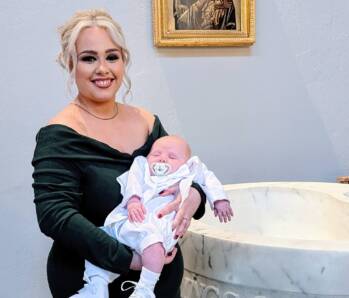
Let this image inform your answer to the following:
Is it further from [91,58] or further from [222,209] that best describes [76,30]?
[222,209]

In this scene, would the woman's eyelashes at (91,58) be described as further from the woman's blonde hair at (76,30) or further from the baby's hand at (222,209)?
the baby's hand at (222,209)

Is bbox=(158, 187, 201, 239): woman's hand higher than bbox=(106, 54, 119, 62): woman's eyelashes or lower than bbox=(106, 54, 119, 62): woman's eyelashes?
lower

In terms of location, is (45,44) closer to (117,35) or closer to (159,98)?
(159,98)

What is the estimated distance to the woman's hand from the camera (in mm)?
994

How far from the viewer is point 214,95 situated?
Answer: 1898 mm

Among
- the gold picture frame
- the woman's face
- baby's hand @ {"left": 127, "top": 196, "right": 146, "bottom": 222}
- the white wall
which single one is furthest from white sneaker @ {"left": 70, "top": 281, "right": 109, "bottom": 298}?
the gold picture frame

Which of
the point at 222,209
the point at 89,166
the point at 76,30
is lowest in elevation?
the point at 222,209

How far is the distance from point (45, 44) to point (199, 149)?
2.22 ft

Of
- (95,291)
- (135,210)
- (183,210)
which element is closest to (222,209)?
(183,210)

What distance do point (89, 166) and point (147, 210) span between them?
5.8 inches

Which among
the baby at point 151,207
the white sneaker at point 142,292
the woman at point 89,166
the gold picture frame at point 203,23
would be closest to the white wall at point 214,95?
the gold picture frame at point 203,23

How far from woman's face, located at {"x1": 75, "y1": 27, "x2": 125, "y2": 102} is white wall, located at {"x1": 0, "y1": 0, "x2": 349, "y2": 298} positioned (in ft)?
2.25

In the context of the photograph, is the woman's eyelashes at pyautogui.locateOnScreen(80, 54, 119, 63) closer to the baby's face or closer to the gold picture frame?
the baby's face

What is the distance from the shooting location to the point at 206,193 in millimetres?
1089
